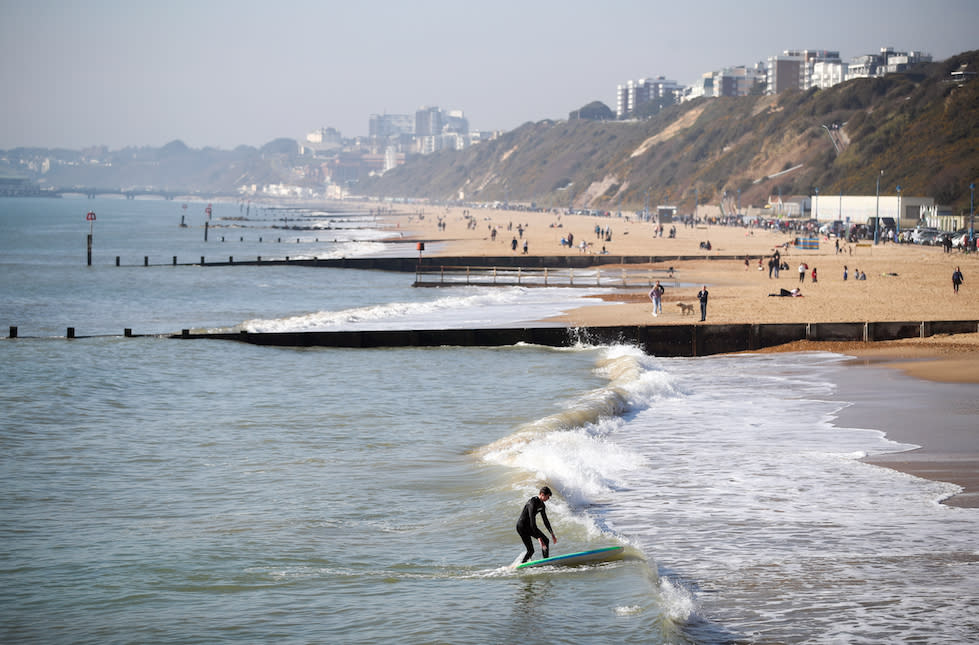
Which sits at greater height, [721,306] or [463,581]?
[721,306]

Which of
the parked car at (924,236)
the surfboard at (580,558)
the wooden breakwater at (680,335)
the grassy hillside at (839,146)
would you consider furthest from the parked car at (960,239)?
the surfboard at (580,558)

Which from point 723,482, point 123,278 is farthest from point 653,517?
point 123,278

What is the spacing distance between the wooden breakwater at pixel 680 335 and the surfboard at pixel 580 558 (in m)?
19.7

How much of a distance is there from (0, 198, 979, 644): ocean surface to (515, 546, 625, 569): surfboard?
0.13 metres

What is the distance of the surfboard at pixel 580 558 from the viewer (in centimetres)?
1252

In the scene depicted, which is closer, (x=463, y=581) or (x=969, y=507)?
(x=463, y=581)

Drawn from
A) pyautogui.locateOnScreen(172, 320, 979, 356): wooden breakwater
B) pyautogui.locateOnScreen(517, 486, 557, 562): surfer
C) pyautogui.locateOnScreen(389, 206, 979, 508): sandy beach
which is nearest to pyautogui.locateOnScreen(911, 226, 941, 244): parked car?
pyautogui.locateOnScreen(389, 206, 979, 508): sandy beach

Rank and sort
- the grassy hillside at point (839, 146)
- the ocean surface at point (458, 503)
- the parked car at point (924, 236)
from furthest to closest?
the grassy hillside at point (839, 146) < the parked car at point (924, 236) < the ocean surface at point (458, 503)

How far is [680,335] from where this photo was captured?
31875 mm

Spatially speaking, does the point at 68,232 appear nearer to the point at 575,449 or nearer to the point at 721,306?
the point at 721,306

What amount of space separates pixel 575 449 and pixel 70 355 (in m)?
20.9

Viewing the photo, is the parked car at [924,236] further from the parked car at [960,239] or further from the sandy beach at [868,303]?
the sandy beach at [868,303]

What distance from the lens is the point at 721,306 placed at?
3972 cm

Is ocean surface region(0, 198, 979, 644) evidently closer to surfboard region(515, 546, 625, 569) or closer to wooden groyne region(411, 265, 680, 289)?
surfboard region(515, 546, 625, 569)
